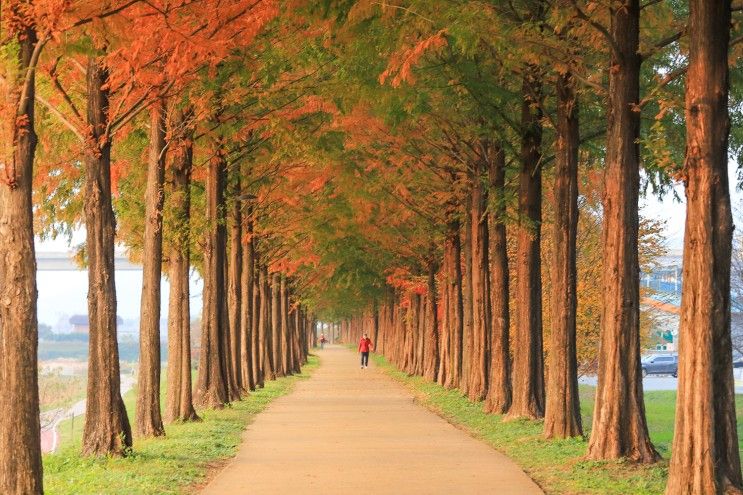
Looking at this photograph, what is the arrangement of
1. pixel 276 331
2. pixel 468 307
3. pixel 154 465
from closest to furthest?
pixel 154 465
pixel 468 307
pixel 276 331

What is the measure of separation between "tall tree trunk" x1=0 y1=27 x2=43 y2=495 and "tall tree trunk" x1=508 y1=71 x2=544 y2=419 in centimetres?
1240

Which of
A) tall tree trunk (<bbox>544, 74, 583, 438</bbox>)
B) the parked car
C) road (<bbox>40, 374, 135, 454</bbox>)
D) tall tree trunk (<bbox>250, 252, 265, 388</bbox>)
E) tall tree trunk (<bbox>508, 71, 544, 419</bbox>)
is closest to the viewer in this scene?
tall tree trunk (<bbox>544, 74, 583, 438</bbox>)

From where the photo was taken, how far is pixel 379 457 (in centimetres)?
1773

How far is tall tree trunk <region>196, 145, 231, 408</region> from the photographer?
28797mm

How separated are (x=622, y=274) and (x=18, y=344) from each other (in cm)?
803

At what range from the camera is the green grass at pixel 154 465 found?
45.3 feet

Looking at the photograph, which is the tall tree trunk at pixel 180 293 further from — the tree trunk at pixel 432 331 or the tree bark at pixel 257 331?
the tree trunk at pixel 432 331

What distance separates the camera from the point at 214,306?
28984mm

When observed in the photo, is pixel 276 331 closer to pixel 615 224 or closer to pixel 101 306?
pixel 101 306

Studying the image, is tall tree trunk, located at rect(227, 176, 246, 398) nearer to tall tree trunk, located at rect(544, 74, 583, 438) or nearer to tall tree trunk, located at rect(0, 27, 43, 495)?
tall tree trunk, located at rect(544, 74, 583, 438)

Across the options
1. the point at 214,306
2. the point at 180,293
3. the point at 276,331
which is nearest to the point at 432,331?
the point at 276,331

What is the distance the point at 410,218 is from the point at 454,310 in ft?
11.5

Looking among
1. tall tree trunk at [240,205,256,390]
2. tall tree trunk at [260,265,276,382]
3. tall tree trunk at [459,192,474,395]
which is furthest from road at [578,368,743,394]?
tall tree trunk at [459,192,474,395]

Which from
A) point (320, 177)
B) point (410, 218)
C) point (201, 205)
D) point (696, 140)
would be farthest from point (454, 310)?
point (696, 140)
